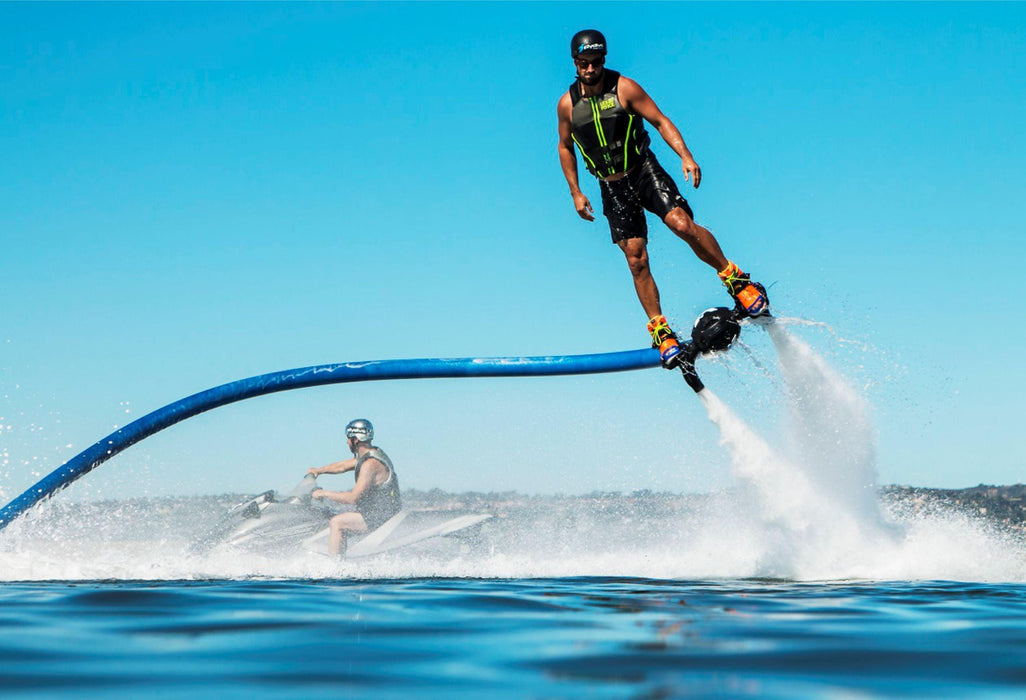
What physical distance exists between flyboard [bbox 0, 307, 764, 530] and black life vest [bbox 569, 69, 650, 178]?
1.48m

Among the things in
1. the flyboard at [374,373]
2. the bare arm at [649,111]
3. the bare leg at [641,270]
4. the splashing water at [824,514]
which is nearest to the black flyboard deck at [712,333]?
the flyboard at [374,373]

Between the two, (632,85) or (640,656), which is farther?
(632,85)

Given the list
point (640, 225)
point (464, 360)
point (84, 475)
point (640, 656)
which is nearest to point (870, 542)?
point (640, 225)

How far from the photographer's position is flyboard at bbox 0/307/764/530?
319 inches

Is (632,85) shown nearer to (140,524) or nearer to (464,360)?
(464,360)

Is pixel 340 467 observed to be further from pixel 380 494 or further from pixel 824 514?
pixel 824 514

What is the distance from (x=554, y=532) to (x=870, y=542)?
15.0 ft

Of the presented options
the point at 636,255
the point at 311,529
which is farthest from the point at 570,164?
the point at 311,529

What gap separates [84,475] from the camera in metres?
10.7

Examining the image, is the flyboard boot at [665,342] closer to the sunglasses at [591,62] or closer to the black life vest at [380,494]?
the sunglasses at [591,62]

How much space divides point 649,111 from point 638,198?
714 mm

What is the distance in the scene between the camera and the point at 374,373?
987 cm

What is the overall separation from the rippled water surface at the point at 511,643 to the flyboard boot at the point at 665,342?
2605mm

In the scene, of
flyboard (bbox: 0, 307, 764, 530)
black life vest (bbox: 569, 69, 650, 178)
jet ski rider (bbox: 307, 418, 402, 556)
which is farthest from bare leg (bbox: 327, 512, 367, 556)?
black life vest (bbox: 569, 69, 650, 178)
